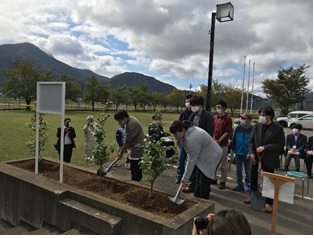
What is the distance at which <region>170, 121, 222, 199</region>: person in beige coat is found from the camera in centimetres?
357

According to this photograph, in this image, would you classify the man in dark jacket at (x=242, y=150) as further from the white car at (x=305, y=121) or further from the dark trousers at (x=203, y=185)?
the white car at (x=305, y=121)

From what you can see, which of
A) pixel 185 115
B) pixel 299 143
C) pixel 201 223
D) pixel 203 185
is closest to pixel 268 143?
pixel 203 185

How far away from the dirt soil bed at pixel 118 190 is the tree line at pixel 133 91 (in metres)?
21.3

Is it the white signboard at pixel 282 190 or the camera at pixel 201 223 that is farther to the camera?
the white signboard at pixel 282 190

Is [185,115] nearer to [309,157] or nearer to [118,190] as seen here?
[118,190]

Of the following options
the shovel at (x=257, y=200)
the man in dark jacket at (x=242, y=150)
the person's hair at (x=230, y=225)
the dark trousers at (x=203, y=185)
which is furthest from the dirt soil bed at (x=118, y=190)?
the man in dark jacket at (x=242, y=150)

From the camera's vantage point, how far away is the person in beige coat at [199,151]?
3574 mm

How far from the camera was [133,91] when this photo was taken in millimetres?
52969

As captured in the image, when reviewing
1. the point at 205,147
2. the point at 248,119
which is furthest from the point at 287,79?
the point at 205,147

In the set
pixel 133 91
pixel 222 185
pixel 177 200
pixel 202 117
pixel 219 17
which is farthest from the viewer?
pixel 133 91

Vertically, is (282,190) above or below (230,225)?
below

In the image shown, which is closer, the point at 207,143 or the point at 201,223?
the point at 201,223

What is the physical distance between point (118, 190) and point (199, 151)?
4.21 ft

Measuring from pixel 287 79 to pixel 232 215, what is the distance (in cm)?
3450
